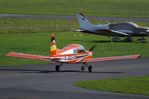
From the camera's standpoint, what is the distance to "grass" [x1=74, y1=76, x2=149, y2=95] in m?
27.7

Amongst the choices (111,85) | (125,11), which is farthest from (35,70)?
(125,11)

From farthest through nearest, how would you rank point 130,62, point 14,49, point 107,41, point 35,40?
point 107,41, point 35,40, point 14,49, point 130,62

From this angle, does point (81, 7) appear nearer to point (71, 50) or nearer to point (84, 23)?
point (84, 23)

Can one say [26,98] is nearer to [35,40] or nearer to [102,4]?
[35,40]

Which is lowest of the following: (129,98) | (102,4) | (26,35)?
(129,98)

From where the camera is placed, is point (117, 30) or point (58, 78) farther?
point (117, 30)

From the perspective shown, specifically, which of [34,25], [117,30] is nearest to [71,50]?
[117,30]

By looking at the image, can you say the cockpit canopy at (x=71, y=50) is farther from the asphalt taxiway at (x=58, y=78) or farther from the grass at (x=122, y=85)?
the grass at (x=122, y=85)

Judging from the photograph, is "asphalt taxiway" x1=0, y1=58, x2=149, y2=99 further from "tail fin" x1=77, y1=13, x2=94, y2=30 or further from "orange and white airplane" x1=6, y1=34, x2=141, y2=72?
"tail fin" x1=77, y1=13, x2=94, y2=30

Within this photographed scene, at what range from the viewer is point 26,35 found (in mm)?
61438

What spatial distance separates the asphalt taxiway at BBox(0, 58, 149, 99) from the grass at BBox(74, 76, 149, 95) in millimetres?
762

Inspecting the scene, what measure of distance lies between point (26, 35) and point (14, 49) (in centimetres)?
1342

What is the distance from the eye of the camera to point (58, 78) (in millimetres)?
32656

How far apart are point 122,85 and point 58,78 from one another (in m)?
4.43
